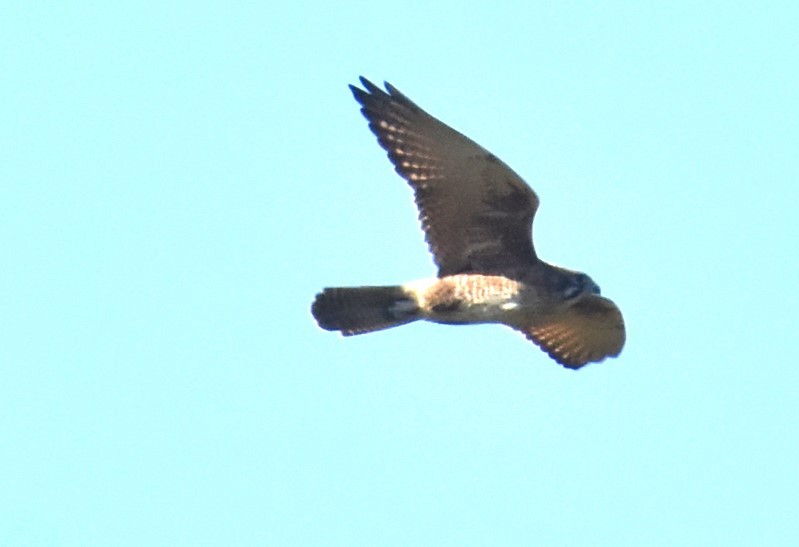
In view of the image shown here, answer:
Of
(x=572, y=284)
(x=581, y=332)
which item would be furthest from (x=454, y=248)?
(x=581, y=332)

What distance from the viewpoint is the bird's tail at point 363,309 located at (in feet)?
45.2

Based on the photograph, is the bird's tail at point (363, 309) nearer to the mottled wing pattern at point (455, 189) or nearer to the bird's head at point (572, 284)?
the mottled wing pattern at point (455, 189)

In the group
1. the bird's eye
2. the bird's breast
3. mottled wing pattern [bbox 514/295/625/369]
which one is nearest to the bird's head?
the bird's eye

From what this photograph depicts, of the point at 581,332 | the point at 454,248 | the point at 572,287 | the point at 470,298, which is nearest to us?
the point at 470,298

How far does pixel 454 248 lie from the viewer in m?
13.9

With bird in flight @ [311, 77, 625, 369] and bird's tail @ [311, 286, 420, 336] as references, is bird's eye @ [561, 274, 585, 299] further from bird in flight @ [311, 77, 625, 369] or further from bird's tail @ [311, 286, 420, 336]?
bird's tail @ [311, 286, 420, 336]

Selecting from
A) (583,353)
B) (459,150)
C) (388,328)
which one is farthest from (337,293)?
(583,353)

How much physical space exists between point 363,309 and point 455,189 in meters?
1.25

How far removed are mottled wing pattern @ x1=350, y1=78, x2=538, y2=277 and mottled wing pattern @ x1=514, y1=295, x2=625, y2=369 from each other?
3.63 ft

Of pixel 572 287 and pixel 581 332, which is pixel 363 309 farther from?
pixel 581 332

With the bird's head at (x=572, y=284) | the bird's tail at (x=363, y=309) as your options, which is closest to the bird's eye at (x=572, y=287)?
the bird's head at (x=572, y=284)

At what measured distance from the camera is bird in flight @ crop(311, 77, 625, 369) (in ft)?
44.4

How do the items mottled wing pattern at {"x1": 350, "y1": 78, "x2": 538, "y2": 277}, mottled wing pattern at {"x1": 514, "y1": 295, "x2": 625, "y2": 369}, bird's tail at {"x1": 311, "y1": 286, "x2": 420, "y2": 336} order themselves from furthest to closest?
1. mottled wing pattern at {"x1": 514, "y1": 295, "x2": 625, "y2": 369}
2. bird's tail at {"x1": 311, "y1": 286, "x2": 420, "y2": 336}
3. mottled wing pattern at {"x1": 350, "y1": 78, "x2": 538, "y2": 277}

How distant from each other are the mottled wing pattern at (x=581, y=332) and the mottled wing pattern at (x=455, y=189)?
3.63ft
